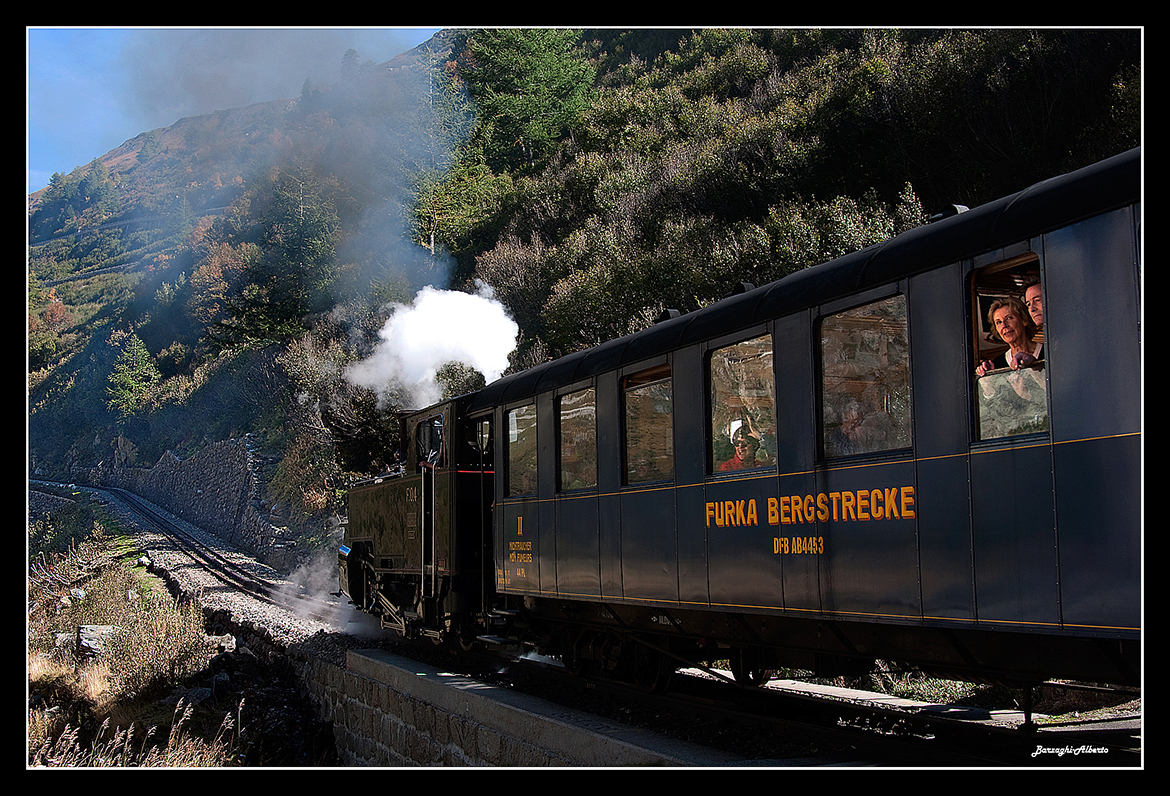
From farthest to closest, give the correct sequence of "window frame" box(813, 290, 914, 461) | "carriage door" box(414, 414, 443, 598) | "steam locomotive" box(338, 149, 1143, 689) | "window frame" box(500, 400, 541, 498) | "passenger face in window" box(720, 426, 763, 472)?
"carriage door" box(414, 414, 443, 598), "window frame" box(500, 400, 541, 498), "passenger face in window" box(720, 426, 763, 472), "window frame" box(813, 290, 914, 461), "steam locomotive" box(338, 149, 1143, 689)

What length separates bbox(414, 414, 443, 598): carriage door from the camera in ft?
35.9

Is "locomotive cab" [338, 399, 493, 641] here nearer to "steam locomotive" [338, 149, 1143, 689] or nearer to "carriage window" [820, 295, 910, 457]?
"steam locomotive" [338, 149, 1143, 689]

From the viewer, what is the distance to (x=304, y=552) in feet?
88.5

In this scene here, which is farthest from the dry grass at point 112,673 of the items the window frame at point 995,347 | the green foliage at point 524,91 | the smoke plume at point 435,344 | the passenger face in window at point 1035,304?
the green foliage at point 524,91

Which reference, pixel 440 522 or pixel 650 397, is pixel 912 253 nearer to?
pixel 650 397

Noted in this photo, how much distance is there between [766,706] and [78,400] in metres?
62.4

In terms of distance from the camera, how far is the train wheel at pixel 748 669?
700 centimetres

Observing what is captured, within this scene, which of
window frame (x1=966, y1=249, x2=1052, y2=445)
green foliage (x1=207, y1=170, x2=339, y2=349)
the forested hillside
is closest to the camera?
window frame (x1=966, y1=249, x2=1052, y2=445)

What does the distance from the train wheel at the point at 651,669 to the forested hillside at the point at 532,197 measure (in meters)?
9.85

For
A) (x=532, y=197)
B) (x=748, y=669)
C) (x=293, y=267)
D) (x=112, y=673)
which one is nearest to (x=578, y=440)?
(x=748, y=669)

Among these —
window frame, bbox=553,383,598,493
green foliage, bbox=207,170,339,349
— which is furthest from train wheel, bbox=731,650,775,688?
green foliage, bbox=207,170,339,349

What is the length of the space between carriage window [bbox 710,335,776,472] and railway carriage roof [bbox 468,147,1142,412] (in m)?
0.19

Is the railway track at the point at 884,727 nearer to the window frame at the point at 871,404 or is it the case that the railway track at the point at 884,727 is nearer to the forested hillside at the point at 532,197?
the window frame at the point at 871,404

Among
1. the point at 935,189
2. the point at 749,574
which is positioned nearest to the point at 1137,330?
the point at 749,574
